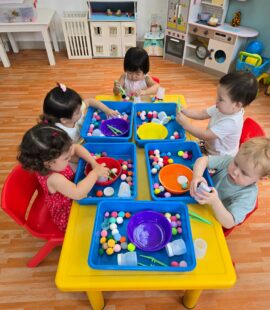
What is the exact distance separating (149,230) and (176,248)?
115mm

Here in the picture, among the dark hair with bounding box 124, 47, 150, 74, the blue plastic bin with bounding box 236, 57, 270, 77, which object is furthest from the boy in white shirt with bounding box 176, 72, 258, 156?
the blue plastic bin with bounding box 236, 57, 270, 77

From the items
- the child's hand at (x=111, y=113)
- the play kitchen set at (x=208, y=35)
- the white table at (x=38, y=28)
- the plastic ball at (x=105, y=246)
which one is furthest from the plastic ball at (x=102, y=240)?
the white table at (x=38, y=28)

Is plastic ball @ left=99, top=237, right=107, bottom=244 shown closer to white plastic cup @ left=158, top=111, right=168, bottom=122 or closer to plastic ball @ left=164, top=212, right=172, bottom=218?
plastic ball @ left=164, top=212, right=172, bottom=218

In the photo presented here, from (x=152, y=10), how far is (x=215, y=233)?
314 centimetres

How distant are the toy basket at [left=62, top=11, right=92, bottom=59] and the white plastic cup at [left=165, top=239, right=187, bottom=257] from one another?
2.90m

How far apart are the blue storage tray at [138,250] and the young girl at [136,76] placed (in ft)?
2.74

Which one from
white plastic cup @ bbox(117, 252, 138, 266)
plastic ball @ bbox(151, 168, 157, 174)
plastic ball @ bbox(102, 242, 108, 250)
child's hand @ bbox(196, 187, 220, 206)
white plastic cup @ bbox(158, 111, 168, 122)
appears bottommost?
plastic ball @ bbox(102, 242, 108, 250)

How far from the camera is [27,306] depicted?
112 cm

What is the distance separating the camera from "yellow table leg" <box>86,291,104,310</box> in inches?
36.8

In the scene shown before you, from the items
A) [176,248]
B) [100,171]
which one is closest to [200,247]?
[176,248]

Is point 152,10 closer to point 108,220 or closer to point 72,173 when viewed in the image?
point 72,173

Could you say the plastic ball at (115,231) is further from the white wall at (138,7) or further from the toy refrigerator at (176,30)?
the white wall at (138,7)

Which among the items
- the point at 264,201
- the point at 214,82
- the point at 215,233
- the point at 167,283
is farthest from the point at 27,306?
the point at 214,82

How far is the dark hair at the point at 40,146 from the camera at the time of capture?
2.70ft
